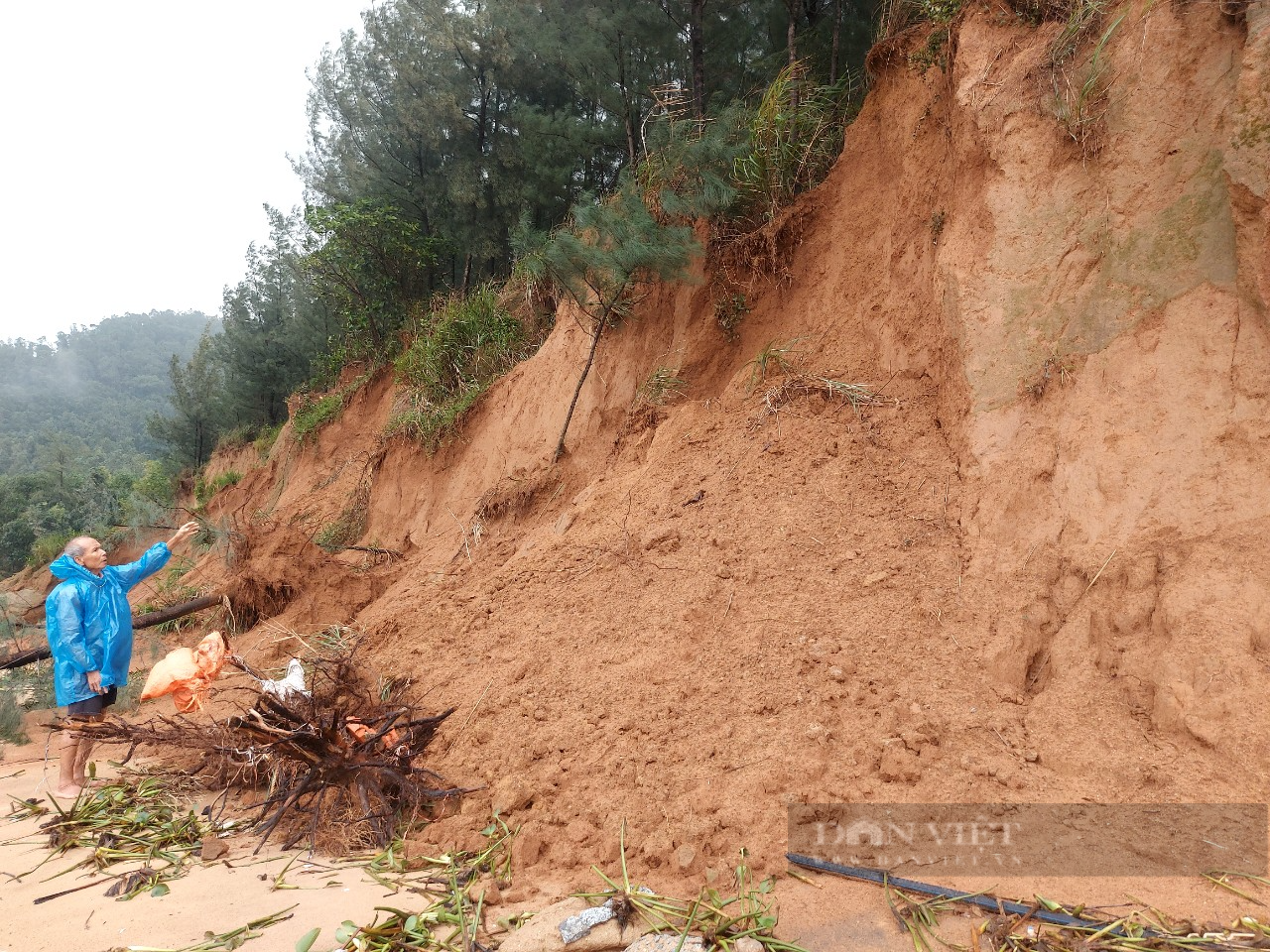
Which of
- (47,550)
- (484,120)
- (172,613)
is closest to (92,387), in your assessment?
(47,550)

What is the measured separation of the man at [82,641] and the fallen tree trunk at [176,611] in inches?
101

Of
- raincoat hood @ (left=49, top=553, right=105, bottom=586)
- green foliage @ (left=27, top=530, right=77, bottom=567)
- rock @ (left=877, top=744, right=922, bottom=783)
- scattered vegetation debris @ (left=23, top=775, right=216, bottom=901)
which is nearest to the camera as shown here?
rock @ (left=877, top=744, right=922, bottom=783)

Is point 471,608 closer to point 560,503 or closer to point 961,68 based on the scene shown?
point 560,503

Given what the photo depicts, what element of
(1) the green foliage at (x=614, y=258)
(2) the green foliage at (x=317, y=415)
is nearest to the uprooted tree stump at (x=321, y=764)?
(1) the green foliage at (x=614, y=258)

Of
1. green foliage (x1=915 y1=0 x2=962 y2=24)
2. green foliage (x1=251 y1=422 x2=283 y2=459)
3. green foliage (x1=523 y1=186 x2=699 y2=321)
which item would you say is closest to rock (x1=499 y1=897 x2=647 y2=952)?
green foliage (x1=523 y1=186 x2=699 y2=321)

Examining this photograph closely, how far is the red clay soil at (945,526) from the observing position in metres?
3.30

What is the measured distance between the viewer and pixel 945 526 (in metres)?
4.41

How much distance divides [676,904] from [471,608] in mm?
3123

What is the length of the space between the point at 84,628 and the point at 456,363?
5.43 metres

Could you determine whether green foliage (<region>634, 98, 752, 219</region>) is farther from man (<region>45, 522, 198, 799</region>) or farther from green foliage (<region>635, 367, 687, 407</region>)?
man (<region>45, 522, 198, 799</region>)

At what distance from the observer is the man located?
457 cm

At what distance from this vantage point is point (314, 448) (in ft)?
41.7

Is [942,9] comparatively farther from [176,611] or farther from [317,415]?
[317,415]

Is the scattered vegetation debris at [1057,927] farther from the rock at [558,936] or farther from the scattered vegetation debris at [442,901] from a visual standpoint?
the scattered vegetation debris at [442,901]
